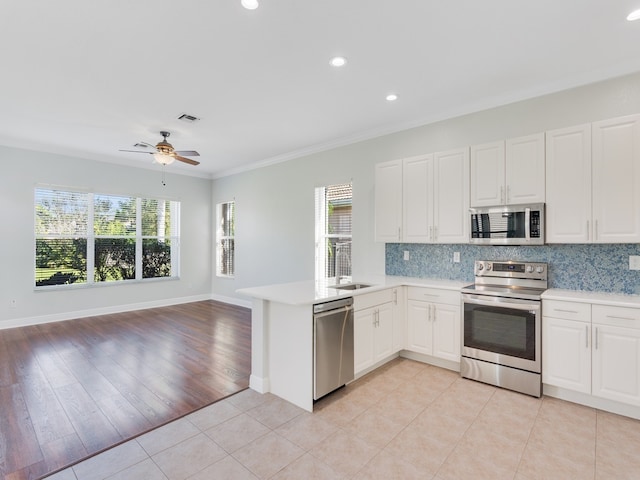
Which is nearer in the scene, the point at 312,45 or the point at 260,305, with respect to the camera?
the point at 312,45

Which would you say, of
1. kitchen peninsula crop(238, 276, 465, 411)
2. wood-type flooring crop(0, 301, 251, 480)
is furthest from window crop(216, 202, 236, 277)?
kitchen peninsula crop(238, 276, 465, 411)

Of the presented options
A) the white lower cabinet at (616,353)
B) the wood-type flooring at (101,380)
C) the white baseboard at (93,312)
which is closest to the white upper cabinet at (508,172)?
the white lower cabinet at (616,353)

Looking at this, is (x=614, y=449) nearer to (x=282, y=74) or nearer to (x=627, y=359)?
(x=627, y=359)

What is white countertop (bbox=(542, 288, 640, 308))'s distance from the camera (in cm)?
258

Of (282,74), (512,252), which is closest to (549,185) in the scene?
(512,252)

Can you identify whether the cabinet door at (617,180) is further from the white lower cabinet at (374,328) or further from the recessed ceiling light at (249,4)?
the recessed ceiling light at (249,4)

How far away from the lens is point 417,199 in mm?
3910

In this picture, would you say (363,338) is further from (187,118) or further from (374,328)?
(187,118)

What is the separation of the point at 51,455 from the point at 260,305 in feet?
5.61

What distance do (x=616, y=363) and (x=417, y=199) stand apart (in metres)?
2.29

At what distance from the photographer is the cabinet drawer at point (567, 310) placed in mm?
2734

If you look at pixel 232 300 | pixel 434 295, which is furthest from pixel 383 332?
pixel 232 300

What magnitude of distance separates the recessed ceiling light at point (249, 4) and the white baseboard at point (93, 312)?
19.8 ft

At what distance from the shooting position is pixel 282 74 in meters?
A: 3.10
